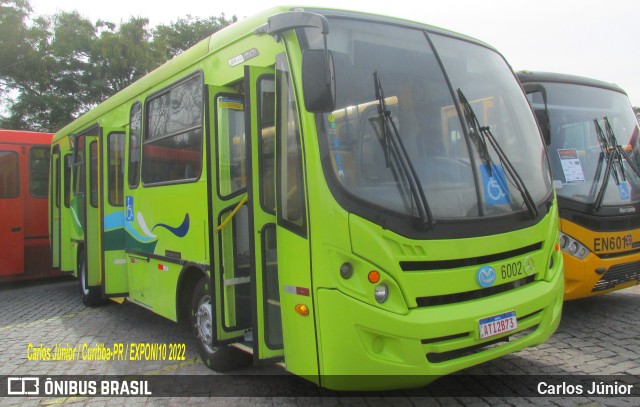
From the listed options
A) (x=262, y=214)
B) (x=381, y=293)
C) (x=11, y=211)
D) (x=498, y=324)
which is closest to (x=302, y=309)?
(x=381, y=293)

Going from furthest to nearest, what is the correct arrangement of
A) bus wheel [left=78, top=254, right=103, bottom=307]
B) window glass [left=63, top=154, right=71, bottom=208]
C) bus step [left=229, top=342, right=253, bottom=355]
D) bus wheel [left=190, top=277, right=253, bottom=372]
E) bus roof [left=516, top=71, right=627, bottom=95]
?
window glass [left=63, top=154, right=71, bottom=208] < bus wheel [left=78, top=254, right=103, bottom=307] < bus roof [left=516, top=71, right=627, bottom=95] < bus wheel [left=190, top=277, right=253, bottom=372] < bus step [left=229, top=342, right=253, bottom=355]

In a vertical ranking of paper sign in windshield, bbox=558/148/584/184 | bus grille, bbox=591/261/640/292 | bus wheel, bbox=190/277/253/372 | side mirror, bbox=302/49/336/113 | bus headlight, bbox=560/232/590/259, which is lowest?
bus wheel, bbox=190/277/253/372

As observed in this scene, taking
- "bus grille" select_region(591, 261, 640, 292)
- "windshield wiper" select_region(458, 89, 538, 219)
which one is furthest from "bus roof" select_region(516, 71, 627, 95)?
"windshield wiper" select_region(458, 89, 538, 219)

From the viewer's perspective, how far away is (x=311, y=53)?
3.21m

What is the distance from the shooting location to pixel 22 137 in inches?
413

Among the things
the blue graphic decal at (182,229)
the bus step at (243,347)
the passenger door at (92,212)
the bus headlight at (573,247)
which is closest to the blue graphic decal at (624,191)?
the bus headlight at (573,247)

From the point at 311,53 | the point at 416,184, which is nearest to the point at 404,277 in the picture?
the point at 416,184

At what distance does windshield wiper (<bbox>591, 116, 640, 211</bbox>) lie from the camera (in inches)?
219

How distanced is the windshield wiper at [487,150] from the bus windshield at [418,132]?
1 cm

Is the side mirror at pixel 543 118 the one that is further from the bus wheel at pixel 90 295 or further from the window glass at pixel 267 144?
the bus wheel at pixel 90 295

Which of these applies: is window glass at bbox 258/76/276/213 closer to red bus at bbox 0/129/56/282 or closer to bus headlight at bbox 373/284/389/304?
bus headlight at bbox 373/284/389/304

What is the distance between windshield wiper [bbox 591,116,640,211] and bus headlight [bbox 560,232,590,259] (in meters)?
0.47

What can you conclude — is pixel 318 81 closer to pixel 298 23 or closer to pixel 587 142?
pixel 298 23

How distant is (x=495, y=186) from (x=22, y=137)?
9965 millimetres
